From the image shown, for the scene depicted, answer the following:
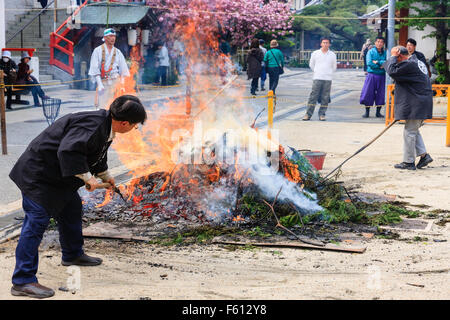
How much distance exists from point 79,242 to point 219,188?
190 centimetres

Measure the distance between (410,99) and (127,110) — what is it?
19.4 ft

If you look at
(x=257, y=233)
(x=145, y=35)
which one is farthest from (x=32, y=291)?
(x=145, y=35)

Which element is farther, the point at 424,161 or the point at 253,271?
the point at 424,161

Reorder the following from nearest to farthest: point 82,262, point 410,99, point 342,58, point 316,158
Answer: point 82,262 < point 316,158 < point 410,99 < point 342,58

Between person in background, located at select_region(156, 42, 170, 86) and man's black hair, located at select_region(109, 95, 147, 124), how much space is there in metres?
19.2

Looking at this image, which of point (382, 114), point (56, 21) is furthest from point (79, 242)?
point (56, 21)

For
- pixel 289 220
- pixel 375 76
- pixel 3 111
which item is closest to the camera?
pixel 289 220

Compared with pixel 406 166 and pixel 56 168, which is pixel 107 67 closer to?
pixel 406 166

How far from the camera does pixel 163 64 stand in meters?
23.7

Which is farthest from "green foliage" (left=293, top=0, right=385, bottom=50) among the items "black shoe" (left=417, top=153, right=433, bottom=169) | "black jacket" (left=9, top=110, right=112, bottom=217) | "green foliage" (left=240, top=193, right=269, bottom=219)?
"black jacket" (left=9, top=110, right=112, bottom=217)

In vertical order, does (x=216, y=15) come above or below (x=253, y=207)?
above

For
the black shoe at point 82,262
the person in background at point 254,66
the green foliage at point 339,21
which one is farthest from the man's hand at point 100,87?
the green foliage at point 339,21

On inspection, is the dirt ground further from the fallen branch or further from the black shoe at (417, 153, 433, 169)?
the black shoe at (417, 153, 433, 169)

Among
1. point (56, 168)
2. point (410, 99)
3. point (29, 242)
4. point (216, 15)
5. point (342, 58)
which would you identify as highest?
point (216, 15)
